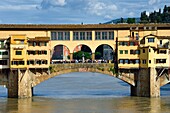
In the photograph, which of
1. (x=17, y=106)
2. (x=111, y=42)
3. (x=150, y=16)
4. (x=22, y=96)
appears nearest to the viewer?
(x=17, y=106)

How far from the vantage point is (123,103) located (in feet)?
170

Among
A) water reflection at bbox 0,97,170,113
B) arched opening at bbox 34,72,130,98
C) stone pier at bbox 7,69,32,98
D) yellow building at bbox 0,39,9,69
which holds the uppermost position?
yellow building at bbox 0,39,9,69

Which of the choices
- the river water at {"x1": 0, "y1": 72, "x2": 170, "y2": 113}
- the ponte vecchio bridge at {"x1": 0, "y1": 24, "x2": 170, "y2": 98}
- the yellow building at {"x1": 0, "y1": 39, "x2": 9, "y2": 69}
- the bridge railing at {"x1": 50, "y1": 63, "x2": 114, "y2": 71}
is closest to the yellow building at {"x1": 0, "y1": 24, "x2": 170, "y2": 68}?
the ponte vecchio bridge at {"x1": 0, "y1": 24, "x2": 170, "y2": 98}

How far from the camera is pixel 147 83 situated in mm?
56125

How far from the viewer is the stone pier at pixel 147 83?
5569 cm

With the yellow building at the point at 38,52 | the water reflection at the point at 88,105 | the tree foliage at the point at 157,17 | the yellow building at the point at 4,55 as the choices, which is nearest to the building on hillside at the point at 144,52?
the water reflection at the point at 88,105

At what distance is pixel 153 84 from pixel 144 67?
2.51m

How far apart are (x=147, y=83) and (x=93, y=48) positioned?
8747 millimetres

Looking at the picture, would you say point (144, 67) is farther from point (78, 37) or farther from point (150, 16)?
point (150, 16)

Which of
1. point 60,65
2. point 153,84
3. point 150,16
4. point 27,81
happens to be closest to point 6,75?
point 27,81

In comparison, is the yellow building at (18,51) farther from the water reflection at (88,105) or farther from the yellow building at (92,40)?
the water reflection at (88,105)

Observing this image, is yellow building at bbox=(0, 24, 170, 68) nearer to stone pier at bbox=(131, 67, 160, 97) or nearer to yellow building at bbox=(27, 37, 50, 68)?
yellow building at bbox=(27, 37, 50, 68)

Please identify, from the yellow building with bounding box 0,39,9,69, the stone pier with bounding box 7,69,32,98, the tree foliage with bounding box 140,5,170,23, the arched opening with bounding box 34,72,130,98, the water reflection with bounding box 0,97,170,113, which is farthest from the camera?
the tree foliage with bounding box 140,5,170,23

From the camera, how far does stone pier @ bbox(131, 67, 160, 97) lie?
183ft
